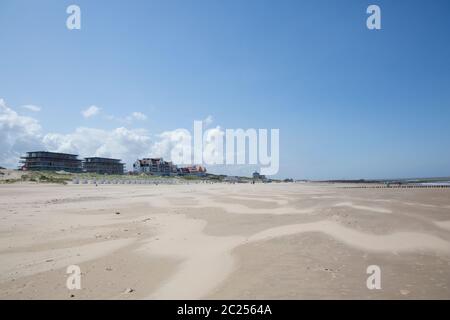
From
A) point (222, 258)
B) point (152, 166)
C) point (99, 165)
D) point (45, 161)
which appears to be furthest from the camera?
point (152, 166)

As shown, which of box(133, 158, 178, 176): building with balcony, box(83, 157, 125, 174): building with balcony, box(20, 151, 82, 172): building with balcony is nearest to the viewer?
box(20, 151, 82, 172): building with balcony

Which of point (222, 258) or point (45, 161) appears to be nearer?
point (222, 258)

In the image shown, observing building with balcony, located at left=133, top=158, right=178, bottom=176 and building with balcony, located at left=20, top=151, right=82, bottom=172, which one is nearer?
building with balcony, located at left=20, top=151, right=82, bottom=172

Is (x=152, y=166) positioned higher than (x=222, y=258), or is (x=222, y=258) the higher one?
(x=152, y=166)

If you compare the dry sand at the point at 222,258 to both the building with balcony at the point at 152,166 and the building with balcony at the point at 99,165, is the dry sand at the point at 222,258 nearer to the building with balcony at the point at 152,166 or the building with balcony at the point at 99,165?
the building with balcony at the point at 99,165

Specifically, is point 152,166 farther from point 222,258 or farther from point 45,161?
point 222,258

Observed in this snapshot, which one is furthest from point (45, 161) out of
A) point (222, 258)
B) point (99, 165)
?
point (222, 258)

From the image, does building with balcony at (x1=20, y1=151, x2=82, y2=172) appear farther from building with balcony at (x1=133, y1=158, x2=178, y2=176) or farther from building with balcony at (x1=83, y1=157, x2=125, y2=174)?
building with balcony at (x1=133, y1=158, x2=178, y2=176)

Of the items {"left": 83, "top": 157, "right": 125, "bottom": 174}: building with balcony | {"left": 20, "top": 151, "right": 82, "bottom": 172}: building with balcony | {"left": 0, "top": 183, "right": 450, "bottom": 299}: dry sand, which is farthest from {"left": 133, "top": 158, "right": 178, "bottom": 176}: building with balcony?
{"left": 0, "top": 183, "right": 450, "bottom": 299}: dry sand

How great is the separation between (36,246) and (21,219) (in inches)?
197
